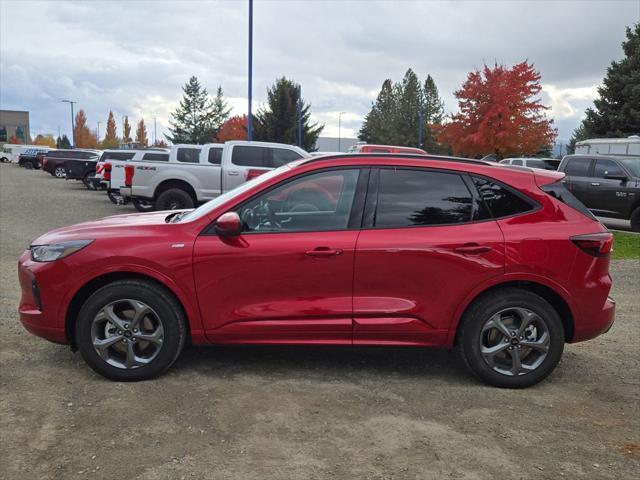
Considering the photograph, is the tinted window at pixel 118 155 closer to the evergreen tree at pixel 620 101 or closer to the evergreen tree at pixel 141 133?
the evergreen tree at pixel 620 101

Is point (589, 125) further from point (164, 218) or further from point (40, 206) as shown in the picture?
point (164, 218)

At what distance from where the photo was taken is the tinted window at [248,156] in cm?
1366

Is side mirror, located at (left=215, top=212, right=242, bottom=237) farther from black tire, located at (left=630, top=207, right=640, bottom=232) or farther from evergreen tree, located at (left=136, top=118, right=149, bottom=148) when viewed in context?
evergreen tree, located at (left=136, top=118, right=149, bottom=148)

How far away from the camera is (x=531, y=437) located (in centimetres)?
342

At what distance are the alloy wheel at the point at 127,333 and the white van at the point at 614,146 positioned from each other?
66.7 feet

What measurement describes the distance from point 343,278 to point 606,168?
Answer: 41.1 feet

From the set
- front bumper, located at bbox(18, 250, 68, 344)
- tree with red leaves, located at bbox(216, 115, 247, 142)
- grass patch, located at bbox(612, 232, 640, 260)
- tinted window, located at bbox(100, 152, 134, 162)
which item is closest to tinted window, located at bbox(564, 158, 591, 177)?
grass patch, located at bbox(612, 232, 640, 260)

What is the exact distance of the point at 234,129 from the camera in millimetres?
61375

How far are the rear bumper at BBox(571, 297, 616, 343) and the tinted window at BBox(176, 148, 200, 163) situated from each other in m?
12.6

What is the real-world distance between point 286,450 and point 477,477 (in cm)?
102

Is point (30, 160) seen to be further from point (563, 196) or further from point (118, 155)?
point (563, 196)

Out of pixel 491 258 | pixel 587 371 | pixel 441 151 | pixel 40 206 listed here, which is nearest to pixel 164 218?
pixel 491 258

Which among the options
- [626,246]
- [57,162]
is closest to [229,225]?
[626,246]

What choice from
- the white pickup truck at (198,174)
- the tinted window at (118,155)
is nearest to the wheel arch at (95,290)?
the white pickup truck at (198,174)
